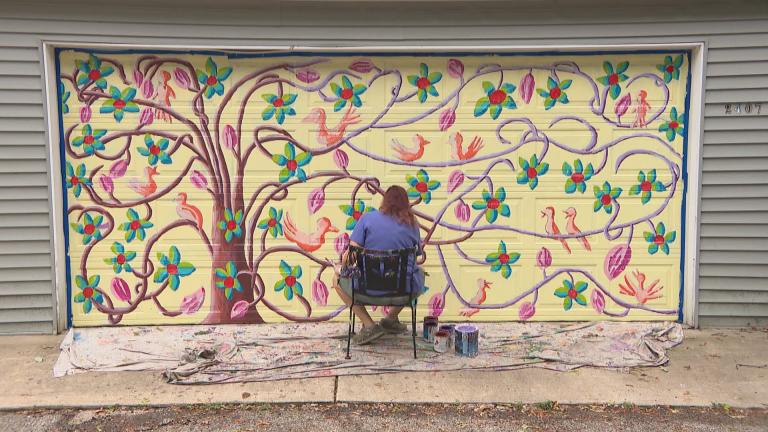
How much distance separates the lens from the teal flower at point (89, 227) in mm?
4746

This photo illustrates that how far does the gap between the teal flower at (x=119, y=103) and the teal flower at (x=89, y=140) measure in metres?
0.16

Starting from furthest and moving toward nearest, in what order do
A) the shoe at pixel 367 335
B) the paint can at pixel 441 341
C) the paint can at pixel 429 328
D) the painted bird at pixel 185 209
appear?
the painted bird at pixel 185 209 < the paint can at pixel 429 328 < the shoe at pixel 367 335 < the paint can at pixel 441 341

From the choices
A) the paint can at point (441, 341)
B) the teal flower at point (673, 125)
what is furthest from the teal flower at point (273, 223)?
the teal flower at point (673, 125)

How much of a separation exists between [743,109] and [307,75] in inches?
135

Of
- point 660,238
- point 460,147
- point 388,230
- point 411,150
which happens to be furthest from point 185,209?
point 660,238

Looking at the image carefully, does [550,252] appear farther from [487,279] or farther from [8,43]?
[8,43]

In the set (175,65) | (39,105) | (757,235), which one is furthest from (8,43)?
(757,235)

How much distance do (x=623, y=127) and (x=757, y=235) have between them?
1.35 m

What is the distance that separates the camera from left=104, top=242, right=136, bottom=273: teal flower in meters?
4.78

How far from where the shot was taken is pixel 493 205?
485 centimetres

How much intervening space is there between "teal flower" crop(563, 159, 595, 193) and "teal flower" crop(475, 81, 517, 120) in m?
0.67

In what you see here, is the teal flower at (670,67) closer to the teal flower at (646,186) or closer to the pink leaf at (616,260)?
the teal flower at (646,186)

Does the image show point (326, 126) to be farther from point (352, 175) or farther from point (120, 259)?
point (120, 259)

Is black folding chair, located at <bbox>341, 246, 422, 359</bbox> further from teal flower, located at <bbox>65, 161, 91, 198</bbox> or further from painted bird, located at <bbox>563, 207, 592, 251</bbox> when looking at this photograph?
teal flower, located at <bbox>65, 161, 91, 198</bbox>
